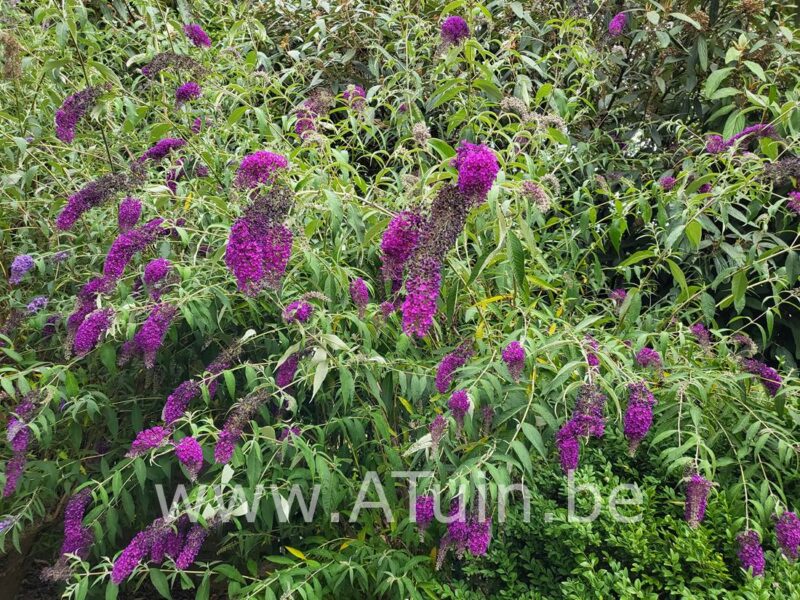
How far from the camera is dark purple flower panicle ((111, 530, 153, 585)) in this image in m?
1.85

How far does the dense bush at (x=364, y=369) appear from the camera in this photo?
1.83 metres

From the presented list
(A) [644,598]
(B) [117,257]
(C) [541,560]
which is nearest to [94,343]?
(B) [117,257]

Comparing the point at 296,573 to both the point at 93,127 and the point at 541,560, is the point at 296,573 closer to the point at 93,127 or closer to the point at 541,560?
the point at 541,560

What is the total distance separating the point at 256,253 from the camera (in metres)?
1.80

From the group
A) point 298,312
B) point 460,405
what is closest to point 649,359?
point 460,405

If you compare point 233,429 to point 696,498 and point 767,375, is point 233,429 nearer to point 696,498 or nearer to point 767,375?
point 696,498

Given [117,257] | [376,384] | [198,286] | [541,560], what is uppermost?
[117,257]

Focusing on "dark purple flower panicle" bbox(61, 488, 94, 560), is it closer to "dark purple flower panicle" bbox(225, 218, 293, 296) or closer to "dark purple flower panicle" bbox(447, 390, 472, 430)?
"dark purple flower panicle" bbox(225, 218, 293, 296)

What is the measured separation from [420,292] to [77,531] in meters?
1.29

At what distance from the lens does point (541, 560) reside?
6.76 feet

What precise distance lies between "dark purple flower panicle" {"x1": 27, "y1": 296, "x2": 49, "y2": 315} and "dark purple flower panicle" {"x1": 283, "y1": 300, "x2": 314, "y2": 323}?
1135mm

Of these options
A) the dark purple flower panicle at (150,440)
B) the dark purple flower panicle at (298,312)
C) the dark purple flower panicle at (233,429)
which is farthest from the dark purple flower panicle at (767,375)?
the dark purple flower panicle at (150,440)

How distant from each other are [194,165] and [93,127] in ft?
2.25

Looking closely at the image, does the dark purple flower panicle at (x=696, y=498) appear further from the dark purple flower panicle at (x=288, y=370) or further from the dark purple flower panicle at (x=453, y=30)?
the dark purple flower panicle at (x=453, y=30)
